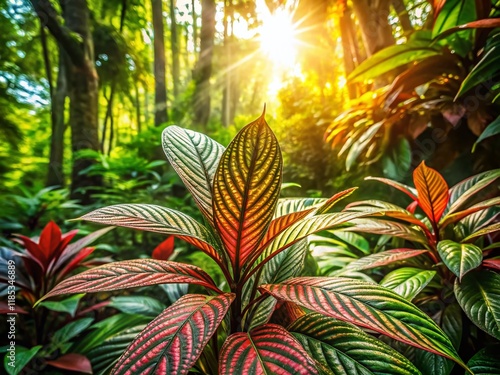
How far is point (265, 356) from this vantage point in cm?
41

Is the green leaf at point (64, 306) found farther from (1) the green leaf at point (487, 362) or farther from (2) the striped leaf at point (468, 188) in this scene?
(2) the striped leaf at point (468, 188)

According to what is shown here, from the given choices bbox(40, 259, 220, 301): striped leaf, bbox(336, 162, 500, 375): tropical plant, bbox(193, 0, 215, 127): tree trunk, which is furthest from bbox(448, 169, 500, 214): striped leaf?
bbox(193, 0, 215, 127): tree trunk

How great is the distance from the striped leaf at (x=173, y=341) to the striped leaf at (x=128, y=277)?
6 cm

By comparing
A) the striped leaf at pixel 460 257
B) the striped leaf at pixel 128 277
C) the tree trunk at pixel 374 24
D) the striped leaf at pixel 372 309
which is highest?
the tree trunk at pixel 374 24

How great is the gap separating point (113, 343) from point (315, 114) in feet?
8.75

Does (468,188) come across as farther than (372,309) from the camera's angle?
Yes

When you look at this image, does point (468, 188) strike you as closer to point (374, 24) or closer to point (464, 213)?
point (464, 213)

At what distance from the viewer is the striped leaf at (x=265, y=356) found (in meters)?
0.38

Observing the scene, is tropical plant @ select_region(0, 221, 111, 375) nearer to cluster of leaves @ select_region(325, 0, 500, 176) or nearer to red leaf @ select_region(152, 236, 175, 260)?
red leaf @ select_region(152, 236, 175, 260)

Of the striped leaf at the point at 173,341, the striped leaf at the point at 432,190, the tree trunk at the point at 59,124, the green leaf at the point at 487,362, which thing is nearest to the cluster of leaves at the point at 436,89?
the striped leaf at the point at 432,190

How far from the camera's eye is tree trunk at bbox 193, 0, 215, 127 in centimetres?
517

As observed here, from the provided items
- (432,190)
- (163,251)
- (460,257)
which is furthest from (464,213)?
(163,251)

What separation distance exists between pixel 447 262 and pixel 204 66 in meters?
5.61

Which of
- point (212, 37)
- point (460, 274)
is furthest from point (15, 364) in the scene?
point (212, 37)
